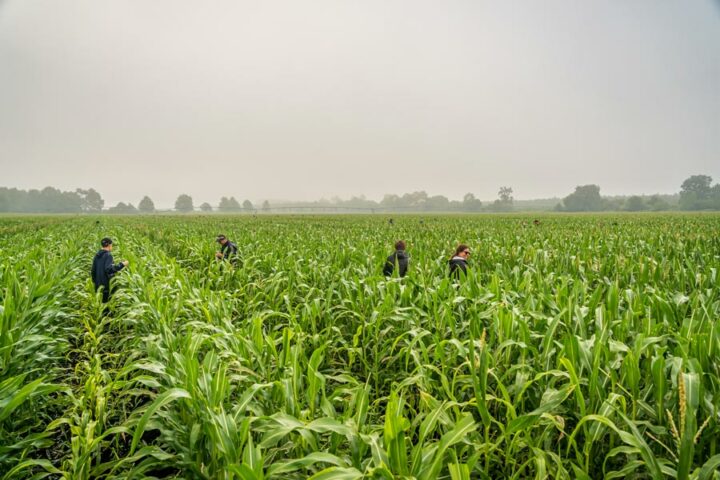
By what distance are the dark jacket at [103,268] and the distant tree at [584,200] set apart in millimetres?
170995

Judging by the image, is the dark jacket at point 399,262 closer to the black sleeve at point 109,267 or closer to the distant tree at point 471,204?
the black sleeve at point 109,267

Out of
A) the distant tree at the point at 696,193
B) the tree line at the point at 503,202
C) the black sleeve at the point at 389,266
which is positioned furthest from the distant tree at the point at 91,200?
the distant tree at the point at 696,193

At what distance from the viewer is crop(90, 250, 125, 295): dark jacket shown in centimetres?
715

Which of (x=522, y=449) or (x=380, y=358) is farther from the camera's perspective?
(x=380, y=358)

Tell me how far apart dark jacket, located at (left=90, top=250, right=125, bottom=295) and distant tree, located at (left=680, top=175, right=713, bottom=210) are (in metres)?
178

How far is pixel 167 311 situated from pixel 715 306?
21.5 feet

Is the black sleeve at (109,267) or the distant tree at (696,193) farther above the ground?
the distant tree at (696,193)

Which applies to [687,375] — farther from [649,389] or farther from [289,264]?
[289,264]

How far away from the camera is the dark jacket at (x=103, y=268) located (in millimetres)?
7152

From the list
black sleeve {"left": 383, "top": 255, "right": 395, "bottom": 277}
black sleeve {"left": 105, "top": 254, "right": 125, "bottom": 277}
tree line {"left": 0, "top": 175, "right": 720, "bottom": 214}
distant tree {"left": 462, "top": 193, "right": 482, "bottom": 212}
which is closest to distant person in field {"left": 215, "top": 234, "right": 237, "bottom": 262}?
black sleeve {"left": 105, "top": 254, "right": 125, "bottom": 277}

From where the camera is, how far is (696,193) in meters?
151

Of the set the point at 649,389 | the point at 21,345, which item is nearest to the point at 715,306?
the point at 649,389

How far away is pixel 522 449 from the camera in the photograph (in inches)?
109

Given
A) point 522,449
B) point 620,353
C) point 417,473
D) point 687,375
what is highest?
point 687,375
